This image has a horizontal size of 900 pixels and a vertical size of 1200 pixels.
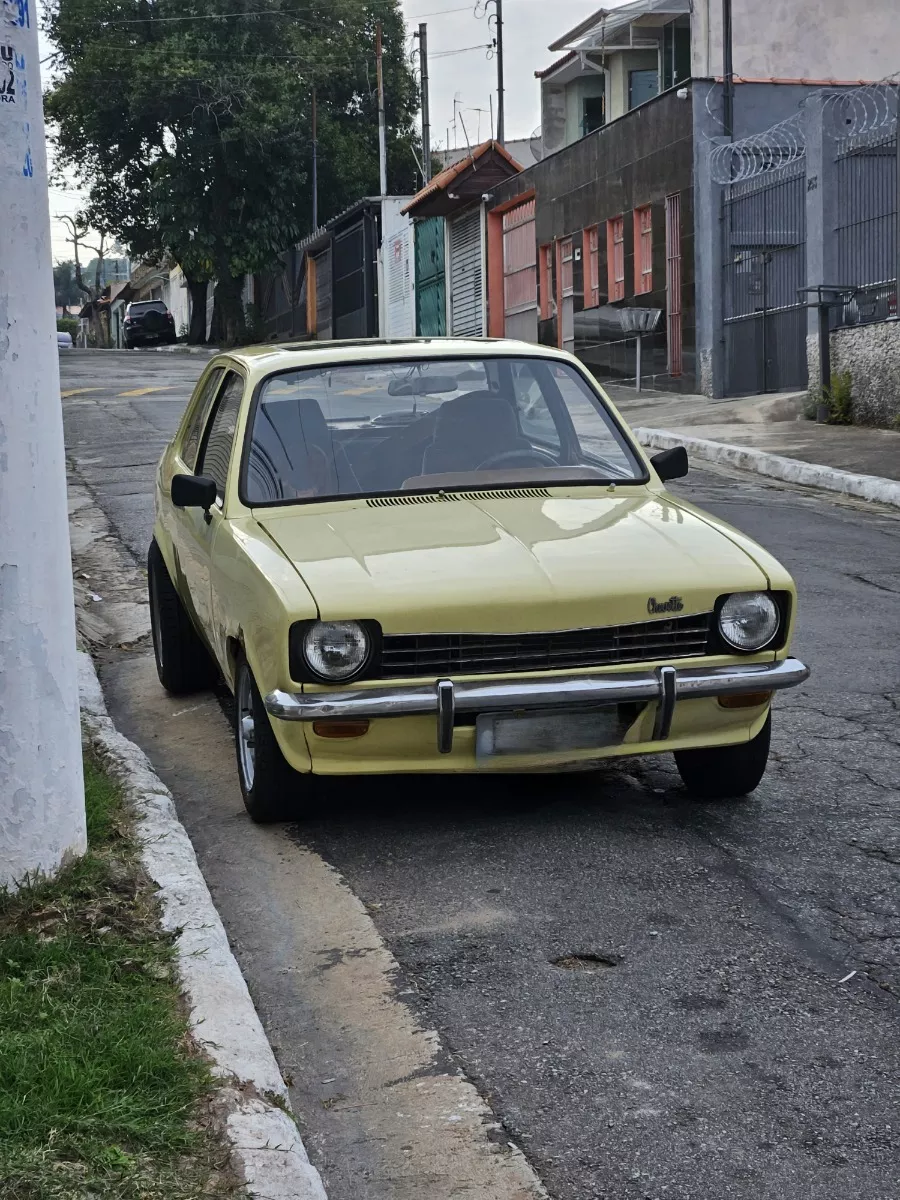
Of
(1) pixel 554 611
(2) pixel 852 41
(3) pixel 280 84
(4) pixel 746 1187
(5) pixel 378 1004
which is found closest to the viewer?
(4) pixel 746 1187

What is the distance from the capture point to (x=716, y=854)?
15.4ft

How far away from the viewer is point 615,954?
3971 mm

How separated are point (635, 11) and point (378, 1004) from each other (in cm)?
3341

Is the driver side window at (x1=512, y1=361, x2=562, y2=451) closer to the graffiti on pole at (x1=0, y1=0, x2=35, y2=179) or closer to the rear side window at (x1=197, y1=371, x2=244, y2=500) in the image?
the rear side window at (x1=197, y1=371, x2=244, y2=500)

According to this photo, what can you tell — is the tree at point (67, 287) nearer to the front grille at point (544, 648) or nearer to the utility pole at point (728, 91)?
the utility pole at point (728, 91)

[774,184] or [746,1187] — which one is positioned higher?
[774,184]

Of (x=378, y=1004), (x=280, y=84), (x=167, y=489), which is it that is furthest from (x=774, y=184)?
(x=280, y=84)

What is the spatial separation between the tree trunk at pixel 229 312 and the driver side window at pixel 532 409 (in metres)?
44.3

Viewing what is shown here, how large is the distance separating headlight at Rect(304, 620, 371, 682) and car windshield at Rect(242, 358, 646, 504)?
1.13 metres

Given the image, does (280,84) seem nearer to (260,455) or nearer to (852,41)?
(852,41)

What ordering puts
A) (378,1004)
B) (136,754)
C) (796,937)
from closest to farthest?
(378,1004) → (796,937) → (136,754)

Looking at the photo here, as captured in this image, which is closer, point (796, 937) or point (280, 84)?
point (796, 937)

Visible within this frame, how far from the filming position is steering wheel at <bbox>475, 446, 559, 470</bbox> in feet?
19.1

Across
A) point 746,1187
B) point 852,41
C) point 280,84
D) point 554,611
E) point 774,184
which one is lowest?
point 746,1187
